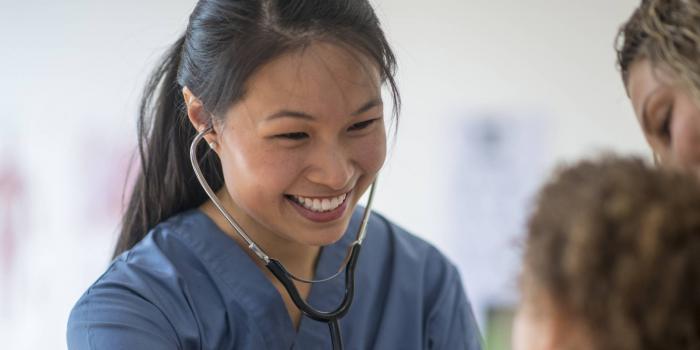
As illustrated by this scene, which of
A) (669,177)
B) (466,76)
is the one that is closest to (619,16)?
(466,76)

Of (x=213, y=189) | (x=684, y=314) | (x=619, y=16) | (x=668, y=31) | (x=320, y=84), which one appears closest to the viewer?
(x=684, y=314)

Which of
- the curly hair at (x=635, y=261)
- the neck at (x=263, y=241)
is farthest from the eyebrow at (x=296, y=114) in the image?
the curly hair at (x=635, y=261)

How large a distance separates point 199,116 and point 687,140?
66cm

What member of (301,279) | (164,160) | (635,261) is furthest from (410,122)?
(635,261)

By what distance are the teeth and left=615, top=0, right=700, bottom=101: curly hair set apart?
425 mm

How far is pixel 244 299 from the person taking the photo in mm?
1293

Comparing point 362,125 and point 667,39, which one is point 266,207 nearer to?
point 362,125

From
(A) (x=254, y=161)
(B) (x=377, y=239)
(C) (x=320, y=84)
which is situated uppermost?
(C) (x=320, y=84)

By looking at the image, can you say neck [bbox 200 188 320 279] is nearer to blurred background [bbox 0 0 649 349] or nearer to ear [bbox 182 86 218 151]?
ear [bbox 182 86 218 151]

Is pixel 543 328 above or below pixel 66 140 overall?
above

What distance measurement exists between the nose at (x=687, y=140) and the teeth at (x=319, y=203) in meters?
0.49

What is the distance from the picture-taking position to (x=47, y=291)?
103 inches

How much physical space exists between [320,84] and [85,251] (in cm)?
167

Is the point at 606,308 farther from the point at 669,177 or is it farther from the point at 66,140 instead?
the point at 66,140
